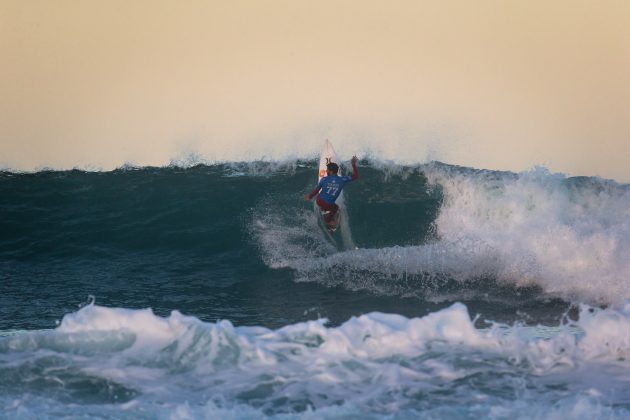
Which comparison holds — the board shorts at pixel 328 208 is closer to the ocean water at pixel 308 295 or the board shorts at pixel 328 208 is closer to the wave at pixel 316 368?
the ocean water at pixel 308 295

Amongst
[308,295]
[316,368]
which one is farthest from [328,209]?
[316,368]

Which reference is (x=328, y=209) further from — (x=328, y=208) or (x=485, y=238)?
(x=485, y=238)

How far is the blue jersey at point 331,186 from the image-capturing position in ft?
34.4

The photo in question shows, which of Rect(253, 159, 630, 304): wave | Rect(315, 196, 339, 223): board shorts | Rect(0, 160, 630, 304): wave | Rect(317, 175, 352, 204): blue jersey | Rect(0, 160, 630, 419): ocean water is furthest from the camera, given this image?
Rect(315, 196, 339, 223): board shorts

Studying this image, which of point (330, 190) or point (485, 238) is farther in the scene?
point (330, 190)

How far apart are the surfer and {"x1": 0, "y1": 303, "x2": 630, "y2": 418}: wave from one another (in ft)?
15.9

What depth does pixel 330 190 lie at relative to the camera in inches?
416

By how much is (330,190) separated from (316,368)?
5.51 meters

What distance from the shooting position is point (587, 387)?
498 cm

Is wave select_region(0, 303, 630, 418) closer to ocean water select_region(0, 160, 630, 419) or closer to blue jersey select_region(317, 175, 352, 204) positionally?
ocean water select_region(0, 160, 630, 419)

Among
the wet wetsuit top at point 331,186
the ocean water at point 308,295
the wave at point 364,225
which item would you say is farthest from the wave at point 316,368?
the wet wetsuit top at point 331,186

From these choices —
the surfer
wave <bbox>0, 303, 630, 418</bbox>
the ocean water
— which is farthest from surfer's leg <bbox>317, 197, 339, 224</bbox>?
wave <bbox>0, 303, 630, 418</bbox>

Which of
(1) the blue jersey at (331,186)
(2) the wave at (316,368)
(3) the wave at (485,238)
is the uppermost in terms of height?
(1) the blue jersey at (331,186)

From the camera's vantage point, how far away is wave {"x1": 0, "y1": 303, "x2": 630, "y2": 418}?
475cm
